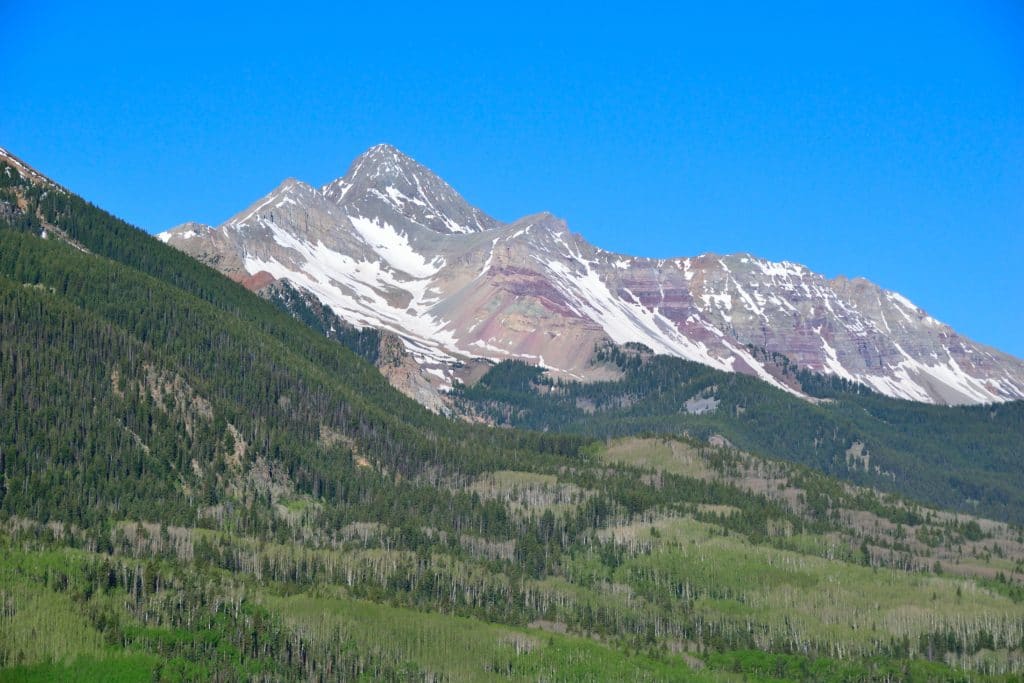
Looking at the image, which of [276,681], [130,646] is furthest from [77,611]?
[276,681]

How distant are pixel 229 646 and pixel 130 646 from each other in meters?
11.4

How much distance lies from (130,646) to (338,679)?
22.8 metres

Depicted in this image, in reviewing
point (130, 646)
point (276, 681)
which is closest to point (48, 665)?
point (130, 646)

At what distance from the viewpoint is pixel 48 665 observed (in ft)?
609

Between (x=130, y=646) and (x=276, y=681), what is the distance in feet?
52.3

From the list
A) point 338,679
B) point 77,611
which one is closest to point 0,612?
→ point 77,611

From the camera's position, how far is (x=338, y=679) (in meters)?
200

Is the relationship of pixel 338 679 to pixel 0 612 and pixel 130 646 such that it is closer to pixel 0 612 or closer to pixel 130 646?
pixel 130 646

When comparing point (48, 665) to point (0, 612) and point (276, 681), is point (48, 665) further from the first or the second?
point (276, 681)

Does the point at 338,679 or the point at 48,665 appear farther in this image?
the point at 338,679

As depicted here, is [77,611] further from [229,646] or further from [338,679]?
[338,679]

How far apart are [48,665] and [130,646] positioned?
10.3 metres

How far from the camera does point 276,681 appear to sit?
644ft

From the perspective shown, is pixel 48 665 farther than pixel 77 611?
No
